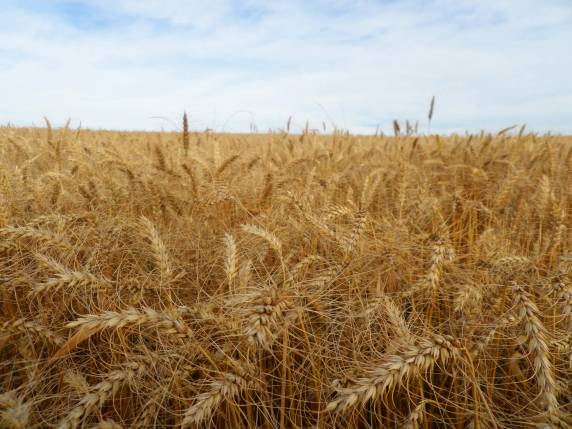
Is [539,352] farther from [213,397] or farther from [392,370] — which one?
[213,397]

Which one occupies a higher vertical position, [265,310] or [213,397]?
[265,310]

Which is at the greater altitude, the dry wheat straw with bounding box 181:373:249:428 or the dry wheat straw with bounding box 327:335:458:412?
the dry wheat straw with bounding box 327:335:458:412

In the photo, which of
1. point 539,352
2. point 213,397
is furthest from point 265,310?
point 539,352

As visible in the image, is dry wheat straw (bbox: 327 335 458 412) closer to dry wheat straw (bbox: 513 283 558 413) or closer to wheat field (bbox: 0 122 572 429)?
wheat field (bbox: 0 122 572 429)

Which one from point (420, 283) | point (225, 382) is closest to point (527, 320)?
point (420, 283)

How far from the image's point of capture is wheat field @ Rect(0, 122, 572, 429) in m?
0.90

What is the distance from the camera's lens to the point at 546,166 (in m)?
3.23

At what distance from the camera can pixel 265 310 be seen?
2.62 feet

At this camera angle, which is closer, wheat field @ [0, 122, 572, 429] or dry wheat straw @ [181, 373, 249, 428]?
dry wheat straw @ [181, 373, 249, 428]

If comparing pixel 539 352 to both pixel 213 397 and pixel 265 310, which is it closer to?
pixel 265 310

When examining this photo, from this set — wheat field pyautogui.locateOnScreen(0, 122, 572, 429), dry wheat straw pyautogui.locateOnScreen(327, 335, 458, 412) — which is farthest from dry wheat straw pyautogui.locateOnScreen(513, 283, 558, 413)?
dry wheat straw pyautogui.locateOnScreen(327, 335, 458, 412)

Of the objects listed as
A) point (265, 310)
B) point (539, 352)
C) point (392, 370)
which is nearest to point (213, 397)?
point (265, 310)

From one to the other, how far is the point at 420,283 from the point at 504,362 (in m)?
0.36

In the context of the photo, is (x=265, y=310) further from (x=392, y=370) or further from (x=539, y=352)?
(x=539, y=352)
